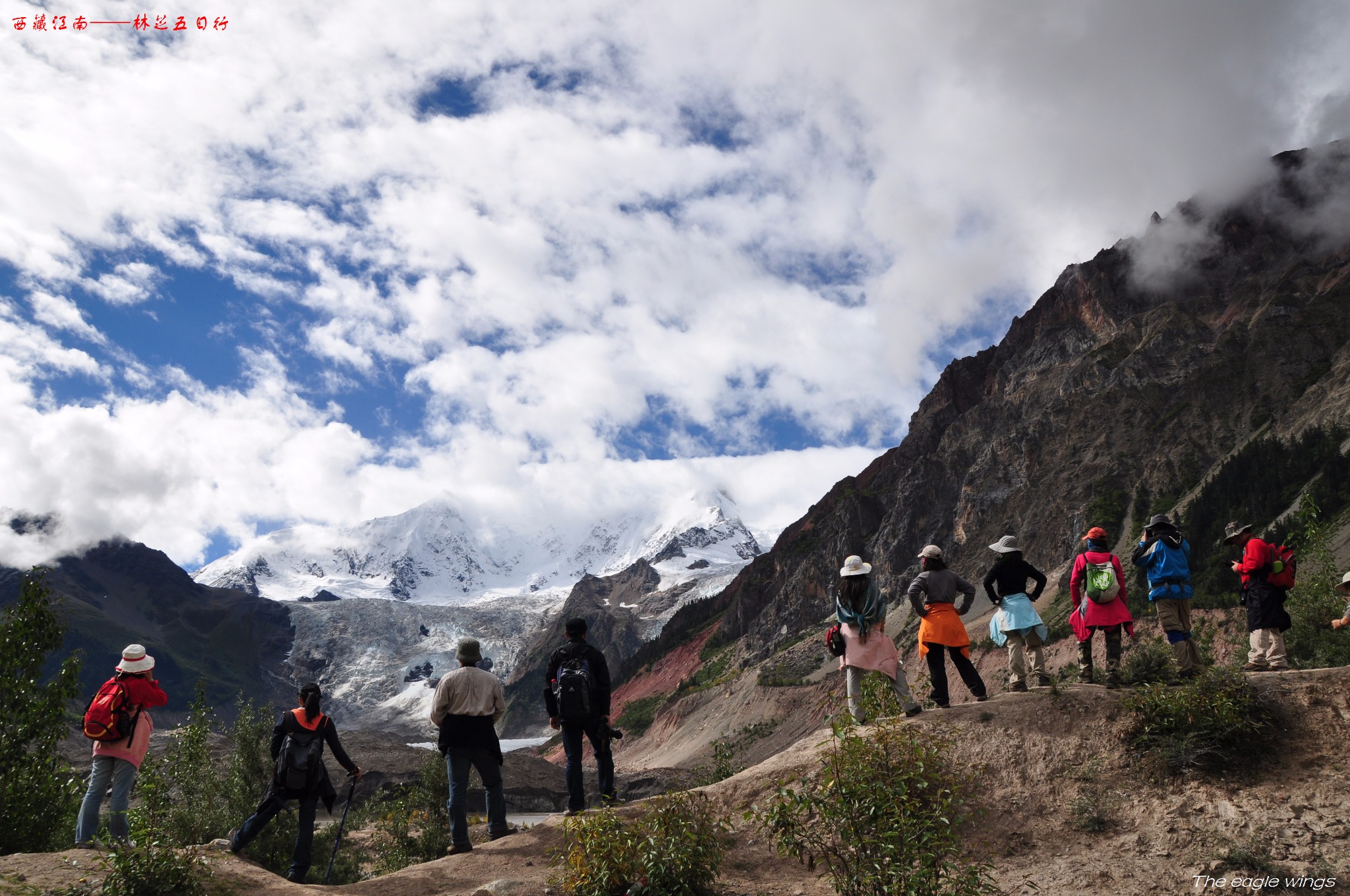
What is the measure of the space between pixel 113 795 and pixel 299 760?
1990 millimetres

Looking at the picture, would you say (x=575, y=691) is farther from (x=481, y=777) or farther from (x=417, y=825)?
(x=417, y=825)

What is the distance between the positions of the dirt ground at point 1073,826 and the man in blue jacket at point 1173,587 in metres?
0.91

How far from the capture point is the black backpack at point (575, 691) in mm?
8945

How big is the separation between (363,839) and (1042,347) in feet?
298

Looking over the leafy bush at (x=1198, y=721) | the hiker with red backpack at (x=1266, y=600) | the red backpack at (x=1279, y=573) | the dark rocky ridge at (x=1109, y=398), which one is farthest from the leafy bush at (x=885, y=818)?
the dark rocky ridge at (x=1109, y=398)

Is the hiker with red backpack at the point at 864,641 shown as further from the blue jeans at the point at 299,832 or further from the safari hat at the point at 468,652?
the blue jeans at the point at 299,832

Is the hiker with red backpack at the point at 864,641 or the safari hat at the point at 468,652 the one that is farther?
the hiker with red backpack at the point at 864,641

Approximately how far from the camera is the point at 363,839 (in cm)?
2334

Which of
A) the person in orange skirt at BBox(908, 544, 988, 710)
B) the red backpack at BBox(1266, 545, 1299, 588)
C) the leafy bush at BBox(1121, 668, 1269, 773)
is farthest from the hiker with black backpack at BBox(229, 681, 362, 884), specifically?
the red backpack at BBox(1266, 545, 1299, 588)

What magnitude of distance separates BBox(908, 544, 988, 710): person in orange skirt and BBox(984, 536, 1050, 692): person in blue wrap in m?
0.45

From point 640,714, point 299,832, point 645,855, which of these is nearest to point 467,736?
point 299,832

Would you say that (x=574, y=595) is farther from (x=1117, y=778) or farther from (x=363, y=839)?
(x=1117, y=778)

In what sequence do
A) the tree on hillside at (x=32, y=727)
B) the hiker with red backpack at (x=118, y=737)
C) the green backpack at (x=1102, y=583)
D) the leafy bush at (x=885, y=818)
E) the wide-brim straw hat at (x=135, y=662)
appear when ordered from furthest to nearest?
the green backpack at (x=1102, y=583)
the tree on hillside at (x=32, y=727)
the wide-brim straw hat at (x=135, y=662)
the hiker with red backpack at (x=118, y=737)
the leafy bush at (x=885, y=818)

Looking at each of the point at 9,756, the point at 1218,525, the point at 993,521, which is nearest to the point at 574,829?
the point at 9,756
